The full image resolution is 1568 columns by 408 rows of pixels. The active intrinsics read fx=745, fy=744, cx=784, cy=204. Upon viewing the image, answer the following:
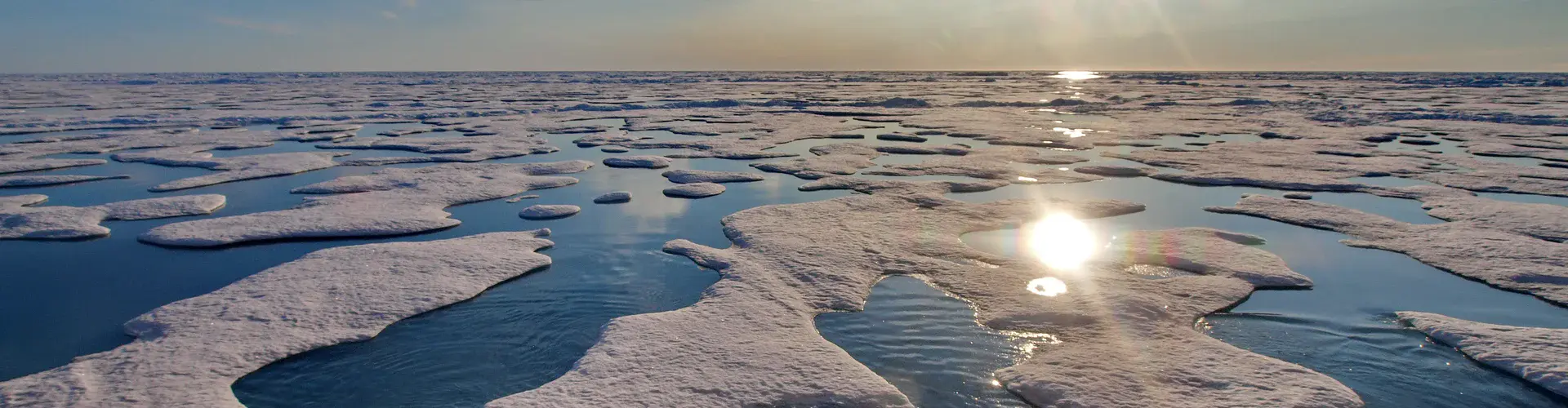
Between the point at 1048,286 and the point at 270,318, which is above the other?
the point at 1048,286

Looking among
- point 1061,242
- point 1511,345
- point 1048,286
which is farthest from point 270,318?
point 1511,345

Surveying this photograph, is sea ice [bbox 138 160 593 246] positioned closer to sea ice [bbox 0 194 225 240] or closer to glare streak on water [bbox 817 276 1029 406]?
sea ice [bbox 0 194 225 240]

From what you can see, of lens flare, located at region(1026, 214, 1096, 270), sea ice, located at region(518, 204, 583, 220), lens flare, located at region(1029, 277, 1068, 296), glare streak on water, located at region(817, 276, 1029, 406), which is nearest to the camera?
glare streak on water, located at region(817, 276, 1029, 406)

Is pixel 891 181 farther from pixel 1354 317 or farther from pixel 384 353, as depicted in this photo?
pixel 384 353

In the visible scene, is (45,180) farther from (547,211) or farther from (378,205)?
(547,211)

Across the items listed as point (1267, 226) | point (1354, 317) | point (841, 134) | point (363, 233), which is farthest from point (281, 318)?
point (841, 134)

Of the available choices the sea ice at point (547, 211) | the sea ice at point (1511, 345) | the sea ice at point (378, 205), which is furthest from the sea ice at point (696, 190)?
the sea ice at point (1511, 345)

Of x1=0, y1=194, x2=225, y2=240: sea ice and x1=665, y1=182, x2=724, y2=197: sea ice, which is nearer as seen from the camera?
x1=0, y1=194, x2=225, y2=240: sea ice

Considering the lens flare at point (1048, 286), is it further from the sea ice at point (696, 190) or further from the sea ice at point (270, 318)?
the sea ice at point (696, 190)

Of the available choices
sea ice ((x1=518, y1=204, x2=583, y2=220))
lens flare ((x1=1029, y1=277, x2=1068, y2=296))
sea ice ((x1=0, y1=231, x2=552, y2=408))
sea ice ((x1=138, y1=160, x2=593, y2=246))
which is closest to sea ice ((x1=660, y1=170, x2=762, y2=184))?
sea ice ((x1=138, y1=160, x2=593, y2=246))
